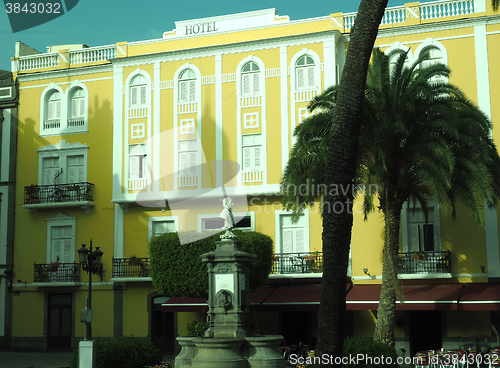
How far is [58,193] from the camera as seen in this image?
1133 inches

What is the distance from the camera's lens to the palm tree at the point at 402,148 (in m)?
18.5

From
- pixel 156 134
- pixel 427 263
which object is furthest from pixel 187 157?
pixel 427 263

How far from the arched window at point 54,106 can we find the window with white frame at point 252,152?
9.51m

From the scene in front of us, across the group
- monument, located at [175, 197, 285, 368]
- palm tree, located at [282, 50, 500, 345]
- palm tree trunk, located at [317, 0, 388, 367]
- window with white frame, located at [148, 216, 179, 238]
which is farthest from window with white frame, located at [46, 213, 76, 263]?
palm tree trunk, located at [317, 0, 388, 367]

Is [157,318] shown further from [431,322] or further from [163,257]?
[431,322]

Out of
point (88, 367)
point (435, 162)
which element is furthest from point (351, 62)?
point (88, 367)

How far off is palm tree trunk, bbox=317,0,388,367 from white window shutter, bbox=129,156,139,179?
61.7 ft

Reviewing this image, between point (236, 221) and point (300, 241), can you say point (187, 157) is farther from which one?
point (300, 241)

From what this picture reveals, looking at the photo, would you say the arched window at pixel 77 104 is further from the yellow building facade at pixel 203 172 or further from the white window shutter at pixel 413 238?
the white window shutter at pixel 413 238

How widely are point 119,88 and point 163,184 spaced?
5070mm

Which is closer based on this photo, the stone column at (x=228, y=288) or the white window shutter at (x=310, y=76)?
the stone column at (x=228, y=288)

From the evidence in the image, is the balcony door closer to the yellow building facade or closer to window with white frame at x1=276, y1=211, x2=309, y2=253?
the yellow building facade

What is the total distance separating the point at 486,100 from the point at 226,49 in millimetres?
10786

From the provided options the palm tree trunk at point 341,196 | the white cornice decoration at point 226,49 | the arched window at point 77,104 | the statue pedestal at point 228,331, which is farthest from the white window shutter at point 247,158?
the palm tree trunk at point 341,196
